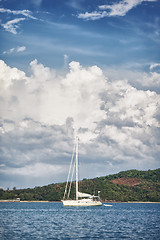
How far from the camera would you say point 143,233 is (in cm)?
6053

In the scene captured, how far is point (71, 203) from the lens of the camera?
429 feet

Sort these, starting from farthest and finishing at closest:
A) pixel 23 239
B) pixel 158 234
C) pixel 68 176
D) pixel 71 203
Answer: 1. pixel 68 176
2. pixel 71 203
3. pixel 158 234
4. pixel 23 239

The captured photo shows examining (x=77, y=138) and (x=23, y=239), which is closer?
(x=23, y=239)

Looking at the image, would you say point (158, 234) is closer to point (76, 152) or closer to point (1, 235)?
point (1, 235)

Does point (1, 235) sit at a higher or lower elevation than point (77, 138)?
lower

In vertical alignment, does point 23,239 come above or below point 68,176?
below

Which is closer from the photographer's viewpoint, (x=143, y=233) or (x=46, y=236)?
(x=46, y=236)

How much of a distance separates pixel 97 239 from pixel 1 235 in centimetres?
1593

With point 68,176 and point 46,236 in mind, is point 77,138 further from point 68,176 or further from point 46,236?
point 46,236

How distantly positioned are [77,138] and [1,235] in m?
85.5

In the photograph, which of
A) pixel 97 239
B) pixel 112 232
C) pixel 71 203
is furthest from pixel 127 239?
pixel 71 203

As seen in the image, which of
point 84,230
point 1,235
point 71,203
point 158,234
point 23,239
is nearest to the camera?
point 23,239

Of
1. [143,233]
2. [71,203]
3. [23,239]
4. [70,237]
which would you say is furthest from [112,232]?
[71,203]

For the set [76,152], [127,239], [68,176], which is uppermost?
[76,152]
